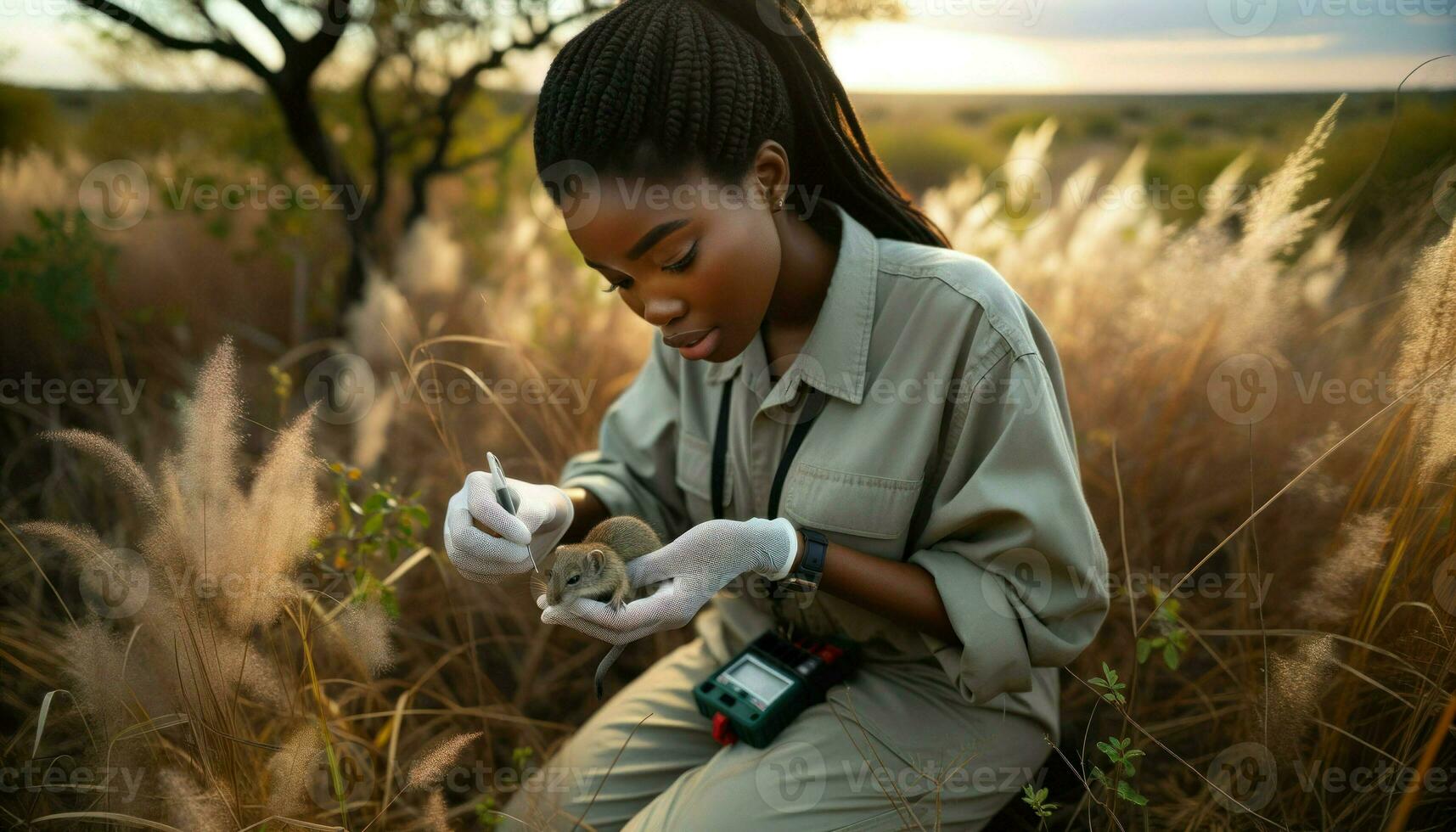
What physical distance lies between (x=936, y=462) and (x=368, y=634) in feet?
4.33

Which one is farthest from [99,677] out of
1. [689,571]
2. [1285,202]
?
[1285,202]

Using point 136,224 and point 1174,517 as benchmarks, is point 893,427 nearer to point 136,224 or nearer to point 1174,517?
point 1174,517

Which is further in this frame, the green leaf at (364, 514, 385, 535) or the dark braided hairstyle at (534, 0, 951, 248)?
the green leaf at (364, 514, 385, 535)

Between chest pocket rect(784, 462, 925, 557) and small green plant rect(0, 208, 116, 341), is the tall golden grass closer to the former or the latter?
chest pocket rect(784, 462, 925, 557)

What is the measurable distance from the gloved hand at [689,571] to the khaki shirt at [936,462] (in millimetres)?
242

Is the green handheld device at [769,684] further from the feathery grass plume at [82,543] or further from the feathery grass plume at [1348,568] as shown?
the feathery grass plume at [82,543]

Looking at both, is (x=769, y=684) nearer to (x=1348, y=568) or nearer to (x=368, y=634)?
(x=368, y=634)

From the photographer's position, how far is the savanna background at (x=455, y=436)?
1.68 meters

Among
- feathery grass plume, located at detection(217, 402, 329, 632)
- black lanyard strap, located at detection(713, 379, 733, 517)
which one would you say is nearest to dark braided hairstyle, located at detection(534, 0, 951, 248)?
black lanyard strap, located at detection(713, 379, 733, 517)

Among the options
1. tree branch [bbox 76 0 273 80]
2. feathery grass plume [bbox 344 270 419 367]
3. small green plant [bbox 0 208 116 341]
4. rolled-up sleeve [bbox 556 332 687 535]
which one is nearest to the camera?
rolled-up sleeve [bbox 556 332 687 535]

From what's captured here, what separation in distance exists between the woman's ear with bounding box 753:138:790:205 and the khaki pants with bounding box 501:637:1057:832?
1099 millimetres

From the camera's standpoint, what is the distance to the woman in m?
1.52

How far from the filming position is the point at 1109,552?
304 cm

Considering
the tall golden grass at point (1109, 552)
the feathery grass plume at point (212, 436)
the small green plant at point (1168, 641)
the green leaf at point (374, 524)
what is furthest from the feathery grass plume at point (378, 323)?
the small green plant at point (1168, 641)
